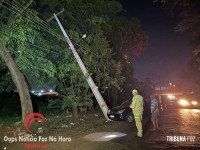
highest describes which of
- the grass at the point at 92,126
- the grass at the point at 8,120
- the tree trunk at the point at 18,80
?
the tree trunk at the point at 18,80

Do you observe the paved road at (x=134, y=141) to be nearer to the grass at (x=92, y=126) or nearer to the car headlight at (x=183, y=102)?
the grass at (x=92, y=126)

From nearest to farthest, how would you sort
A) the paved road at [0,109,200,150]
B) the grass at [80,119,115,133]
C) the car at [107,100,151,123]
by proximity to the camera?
the paved road at [0,109,200,150], the grass at [80,119,115,133], the car at [107,100,151,123]

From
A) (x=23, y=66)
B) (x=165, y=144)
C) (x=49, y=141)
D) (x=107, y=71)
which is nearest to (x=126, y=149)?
(x=165, y=144)

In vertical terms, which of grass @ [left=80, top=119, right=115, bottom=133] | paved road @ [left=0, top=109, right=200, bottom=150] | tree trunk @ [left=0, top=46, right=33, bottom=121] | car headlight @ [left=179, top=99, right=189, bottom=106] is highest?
tree trunk @ [left=0, top=46, right=33, bottom=121]

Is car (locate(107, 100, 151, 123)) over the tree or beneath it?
beneath

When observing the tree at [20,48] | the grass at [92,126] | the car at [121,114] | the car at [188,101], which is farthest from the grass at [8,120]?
the car at [188,101]

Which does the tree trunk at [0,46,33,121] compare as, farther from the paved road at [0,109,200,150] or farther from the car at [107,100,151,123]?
the car at [107,100,151,123]

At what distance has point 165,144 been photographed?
959 cm

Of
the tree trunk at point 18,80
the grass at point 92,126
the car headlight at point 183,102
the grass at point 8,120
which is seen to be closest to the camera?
the grass at point 92,126

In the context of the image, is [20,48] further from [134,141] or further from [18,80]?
[134,141]

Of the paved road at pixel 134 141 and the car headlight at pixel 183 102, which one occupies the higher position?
the car headlight at pixel 183 102

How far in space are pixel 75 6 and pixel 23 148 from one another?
53.9 ft

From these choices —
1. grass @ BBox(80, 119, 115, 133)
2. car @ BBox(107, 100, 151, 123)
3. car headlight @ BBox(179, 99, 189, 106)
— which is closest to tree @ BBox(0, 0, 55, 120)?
grass @ BBox(80, 119, 115, 133)

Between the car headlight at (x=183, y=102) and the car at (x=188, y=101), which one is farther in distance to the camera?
the car headlight at (x=183, y=102)
